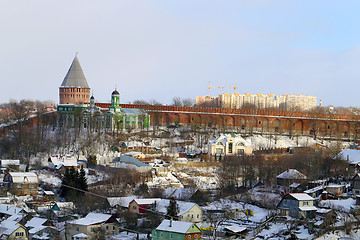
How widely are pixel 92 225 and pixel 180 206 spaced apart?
403 centimetres

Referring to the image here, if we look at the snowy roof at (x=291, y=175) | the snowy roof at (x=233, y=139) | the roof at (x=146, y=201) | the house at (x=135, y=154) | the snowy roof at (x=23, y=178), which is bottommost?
the roof at (x=146, y=201)

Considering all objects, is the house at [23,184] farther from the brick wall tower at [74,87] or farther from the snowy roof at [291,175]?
the brick wall tower at [74,87]

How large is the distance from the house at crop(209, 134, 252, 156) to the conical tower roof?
59.7 ft

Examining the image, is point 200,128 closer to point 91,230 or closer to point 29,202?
point 29,202

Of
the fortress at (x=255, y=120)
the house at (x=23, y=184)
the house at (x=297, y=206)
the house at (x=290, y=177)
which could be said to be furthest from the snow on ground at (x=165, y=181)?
the fortress at (x=255, y=120)

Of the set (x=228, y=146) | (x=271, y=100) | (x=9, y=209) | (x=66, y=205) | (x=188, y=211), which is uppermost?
(x=271, y=100)

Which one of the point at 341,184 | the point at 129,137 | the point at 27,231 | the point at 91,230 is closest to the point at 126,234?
the point at 91,230

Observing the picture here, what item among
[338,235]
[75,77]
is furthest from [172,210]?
[75,77]

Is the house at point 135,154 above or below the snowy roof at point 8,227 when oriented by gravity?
above

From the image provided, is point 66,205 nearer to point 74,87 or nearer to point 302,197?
point 302,197

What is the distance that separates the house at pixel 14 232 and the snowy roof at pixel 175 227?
499 cm

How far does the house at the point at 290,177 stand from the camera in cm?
3064

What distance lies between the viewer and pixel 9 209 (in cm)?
2623

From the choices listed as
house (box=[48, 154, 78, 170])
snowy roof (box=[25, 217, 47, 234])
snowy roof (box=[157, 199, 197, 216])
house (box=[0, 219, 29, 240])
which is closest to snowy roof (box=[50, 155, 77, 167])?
house (box=[48, 154, 78, 170])
